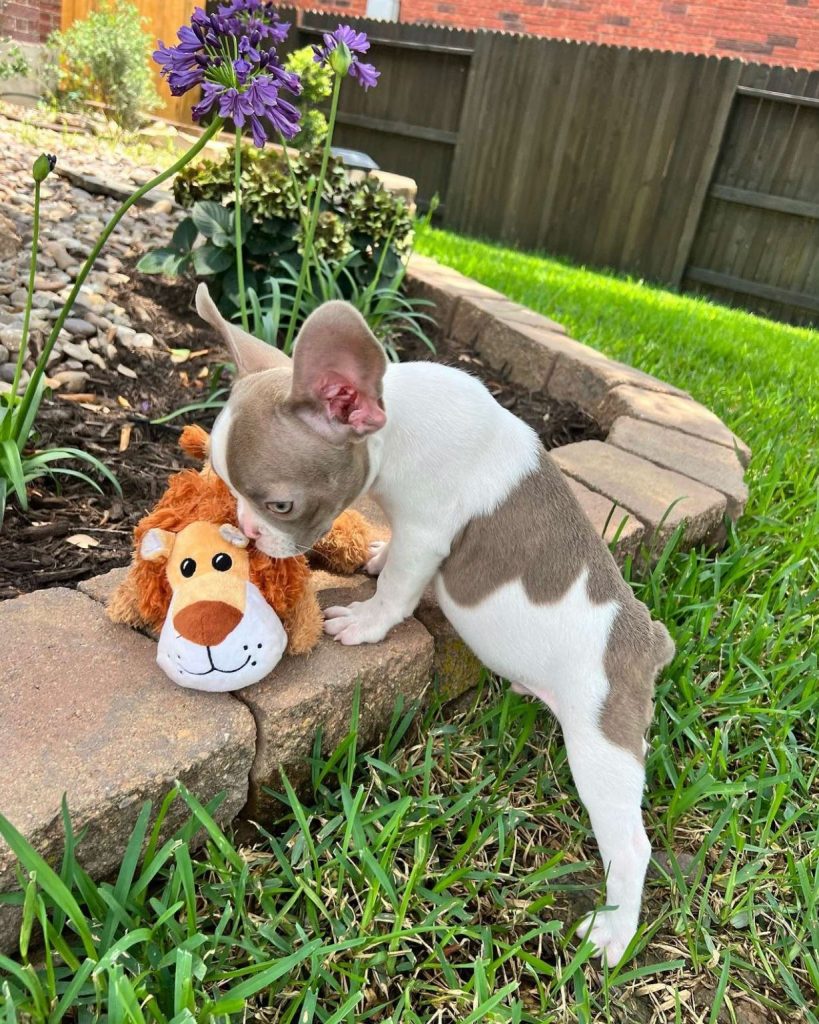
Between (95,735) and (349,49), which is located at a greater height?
(349,49)

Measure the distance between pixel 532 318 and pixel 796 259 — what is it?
622cm

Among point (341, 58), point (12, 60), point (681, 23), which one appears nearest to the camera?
point (341, 58)

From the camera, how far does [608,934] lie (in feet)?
5.28

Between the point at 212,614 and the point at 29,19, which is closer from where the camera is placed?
the point at 212,614

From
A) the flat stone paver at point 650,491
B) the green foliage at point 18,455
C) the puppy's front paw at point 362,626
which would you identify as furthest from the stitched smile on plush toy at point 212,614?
the flat stone paver at point 650,491

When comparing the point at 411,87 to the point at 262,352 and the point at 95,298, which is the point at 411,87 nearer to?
the point at 95,298

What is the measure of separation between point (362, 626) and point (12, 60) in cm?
936

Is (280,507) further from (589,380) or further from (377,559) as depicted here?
(589,380)

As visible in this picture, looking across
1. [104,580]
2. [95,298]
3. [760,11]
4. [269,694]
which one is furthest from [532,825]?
[760,11]

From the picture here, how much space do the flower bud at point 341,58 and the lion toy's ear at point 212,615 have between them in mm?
1521

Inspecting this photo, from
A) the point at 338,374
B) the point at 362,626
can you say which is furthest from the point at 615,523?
the point at 338,374

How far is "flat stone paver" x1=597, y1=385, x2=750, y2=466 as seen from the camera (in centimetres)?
341

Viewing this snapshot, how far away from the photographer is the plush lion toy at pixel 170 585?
163cm

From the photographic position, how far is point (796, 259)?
29.7 feet
